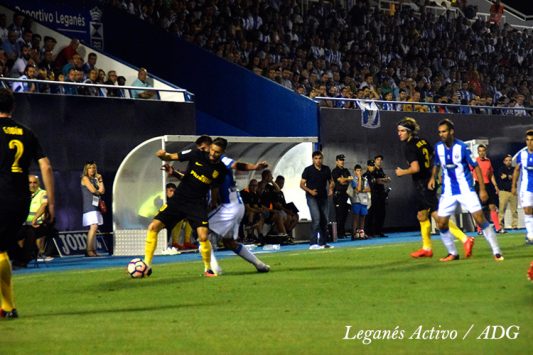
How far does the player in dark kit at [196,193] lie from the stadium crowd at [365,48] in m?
15.1

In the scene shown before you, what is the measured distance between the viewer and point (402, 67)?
39438 millimetres

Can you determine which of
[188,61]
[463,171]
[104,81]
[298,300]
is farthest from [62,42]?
[298,300]

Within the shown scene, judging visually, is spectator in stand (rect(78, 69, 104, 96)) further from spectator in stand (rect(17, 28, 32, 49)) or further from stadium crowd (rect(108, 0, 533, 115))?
stadium crowd (rect(108, 0, 533, 115))

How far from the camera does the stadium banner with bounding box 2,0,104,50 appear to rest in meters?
29.4

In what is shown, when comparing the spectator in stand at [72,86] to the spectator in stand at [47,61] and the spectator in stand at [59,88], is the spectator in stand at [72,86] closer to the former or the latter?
the spectator in stand at [59,88]

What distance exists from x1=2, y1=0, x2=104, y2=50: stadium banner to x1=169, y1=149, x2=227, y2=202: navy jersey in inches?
510

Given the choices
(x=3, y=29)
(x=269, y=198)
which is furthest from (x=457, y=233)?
(x=3, y=29)

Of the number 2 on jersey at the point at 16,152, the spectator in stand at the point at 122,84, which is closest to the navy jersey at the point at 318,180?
the spectator in stand at the point at 122,84

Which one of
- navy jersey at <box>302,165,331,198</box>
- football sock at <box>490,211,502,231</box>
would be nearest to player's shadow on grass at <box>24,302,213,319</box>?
navy jersey at <box>302,165,331,198</box>

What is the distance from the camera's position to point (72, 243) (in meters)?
25.7

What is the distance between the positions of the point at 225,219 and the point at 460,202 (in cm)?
368

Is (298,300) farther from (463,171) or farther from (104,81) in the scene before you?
(104,81)

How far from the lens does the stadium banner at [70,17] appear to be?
29.4m

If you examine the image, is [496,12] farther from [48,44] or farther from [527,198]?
[527,198]
